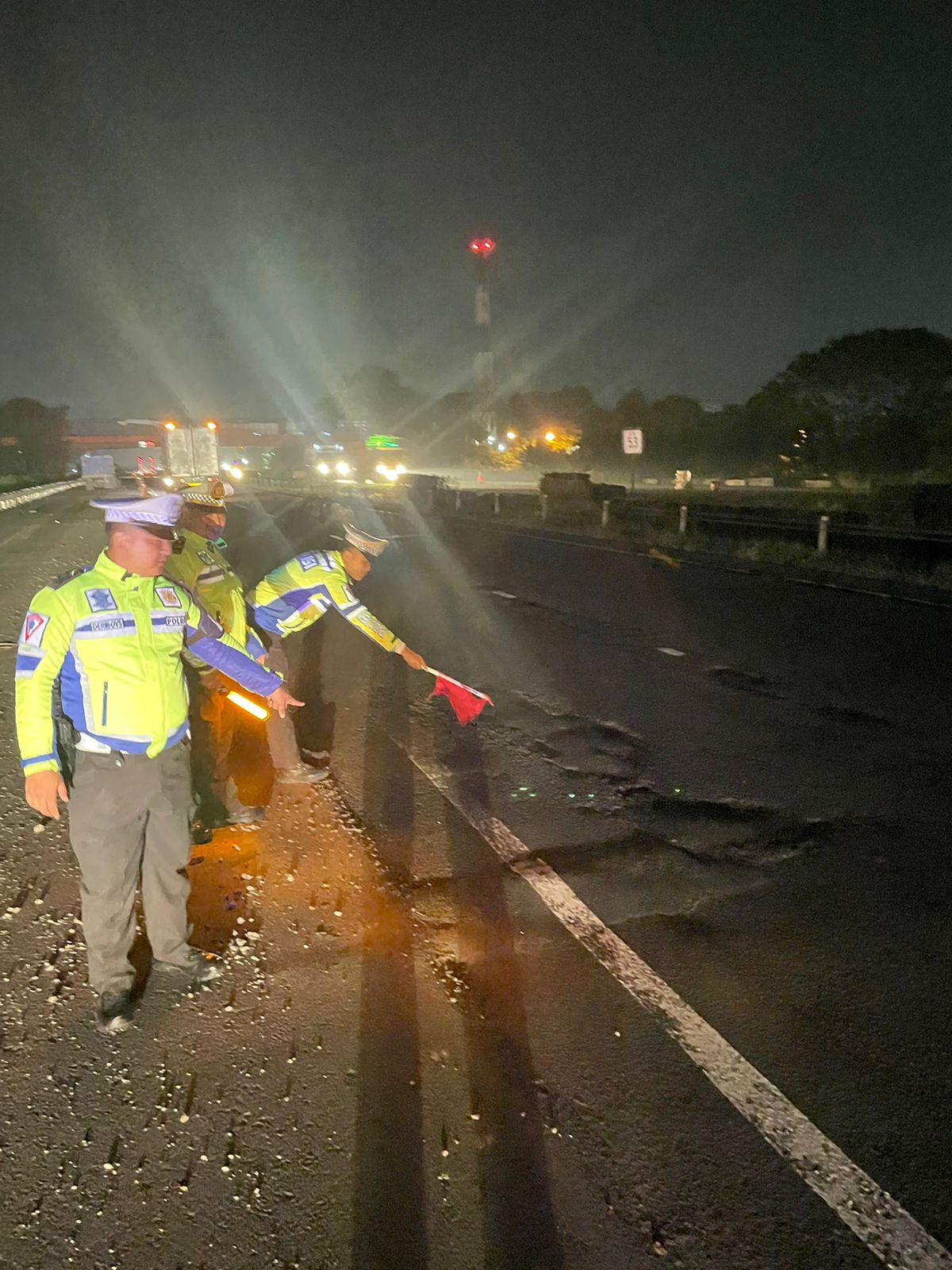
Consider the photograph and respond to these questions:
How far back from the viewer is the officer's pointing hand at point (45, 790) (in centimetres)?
295

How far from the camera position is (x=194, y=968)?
347cm

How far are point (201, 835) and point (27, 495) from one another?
42.8 m

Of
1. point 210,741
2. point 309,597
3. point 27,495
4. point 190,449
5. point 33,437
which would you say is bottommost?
point 210,741

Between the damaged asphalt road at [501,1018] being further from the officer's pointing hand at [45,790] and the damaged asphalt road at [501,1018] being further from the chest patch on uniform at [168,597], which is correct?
the chest patch on uniform at [168,597]

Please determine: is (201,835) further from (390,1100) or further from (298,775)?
(390,1100)

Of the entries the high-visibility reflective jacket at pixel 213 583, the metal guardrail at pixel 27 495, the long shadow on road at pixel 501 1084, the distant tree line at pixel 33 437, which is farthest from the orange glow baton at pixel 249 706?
the distant tree line at pixel 33 437

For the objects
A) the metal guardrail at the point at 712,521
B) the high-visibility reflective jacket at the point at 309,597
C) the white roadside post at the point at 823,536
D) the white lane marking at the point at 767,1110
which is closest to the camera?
the white lane marking at the point at 767,1110

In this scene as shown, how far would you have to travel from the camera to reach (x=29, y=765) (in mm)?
2947

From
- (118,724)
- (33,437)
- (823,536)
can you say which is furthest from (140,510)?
(33,437)

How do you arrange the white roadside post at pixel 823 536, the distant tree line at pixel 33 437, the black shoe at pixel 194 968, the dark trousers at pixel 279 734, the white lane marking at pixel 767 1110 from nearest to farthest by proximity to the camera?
the white lane marking at pixel 767 1110 → the black shoe at pixel 194 968 → the dark trousers at pixel 279 734 → the white roadside post at pixel 823 536 → the distant tree line at pixel 33 437

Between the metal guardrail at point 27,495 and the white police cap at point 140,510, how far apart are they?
34.9 meters

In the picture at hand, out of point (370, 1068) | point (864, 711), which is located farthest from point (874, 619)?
point (370, 1068)

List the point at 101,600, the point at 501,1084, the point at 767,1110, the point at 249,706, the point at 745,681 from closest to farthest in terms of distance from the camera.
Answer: the point at 767,1110
the point at 501,1084
the point at 101,600
the point at 249,706
the point at 745,681

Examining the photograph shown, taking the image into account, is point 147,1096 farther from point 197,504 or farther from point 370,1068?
point 197,504
